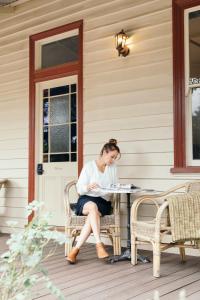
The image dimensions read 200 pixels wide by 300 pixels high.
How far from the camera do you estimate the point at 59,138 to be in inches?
225

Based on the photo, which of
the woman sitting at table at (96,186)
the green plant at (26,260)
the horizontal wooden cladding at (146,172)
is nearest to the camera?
the green plant at (26,260)

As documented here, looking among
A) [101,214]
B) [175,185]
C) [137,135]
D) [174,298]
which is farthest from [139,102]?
[174,298]

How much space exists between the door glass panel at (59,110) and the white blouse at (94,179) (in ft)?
5.05

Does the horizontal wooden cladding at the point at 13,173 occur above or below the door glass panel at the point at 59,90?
below

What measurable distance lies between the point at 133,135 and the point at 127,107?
0.34 metres

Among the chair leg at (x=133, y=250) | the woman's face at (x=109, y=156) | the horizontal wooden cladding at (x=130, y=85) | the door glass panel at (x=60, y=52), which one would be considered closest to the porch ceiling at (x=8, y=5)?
the door glass panel at (x=60, y=52)

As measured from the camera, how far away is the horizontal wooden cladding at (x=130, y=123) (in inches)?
176

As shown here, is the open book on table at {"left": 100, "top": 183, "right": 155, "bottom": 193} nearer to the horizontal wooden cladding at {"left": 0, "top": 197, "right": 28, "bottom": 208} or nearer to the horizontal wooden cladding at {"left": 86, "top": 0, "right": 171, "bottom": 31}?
the horizontal wooden cladding at {"left": 86, "top": 0, "right": 171, "bottom": 31}

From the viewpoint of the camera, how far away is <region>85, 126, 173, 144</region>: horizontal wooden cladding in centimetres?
445

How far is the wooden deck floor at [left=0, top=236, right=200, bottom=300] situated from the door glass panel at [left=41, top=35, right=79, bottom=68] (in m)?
2.73

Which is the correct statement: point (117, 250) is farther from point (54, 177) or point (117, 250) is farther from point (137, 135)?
point (54, 177)

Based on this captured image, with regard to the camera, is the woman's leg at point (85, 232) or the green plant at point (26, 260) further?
the woman's leg at point (85, 232)

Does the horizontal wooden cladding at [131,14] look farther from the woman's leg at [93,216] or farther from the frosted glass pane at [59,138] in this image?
the woman's leg at [93,216]

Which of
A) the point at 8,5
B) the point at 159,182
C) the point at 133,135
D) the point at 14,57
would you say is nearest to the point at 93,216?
the point at 159,182
